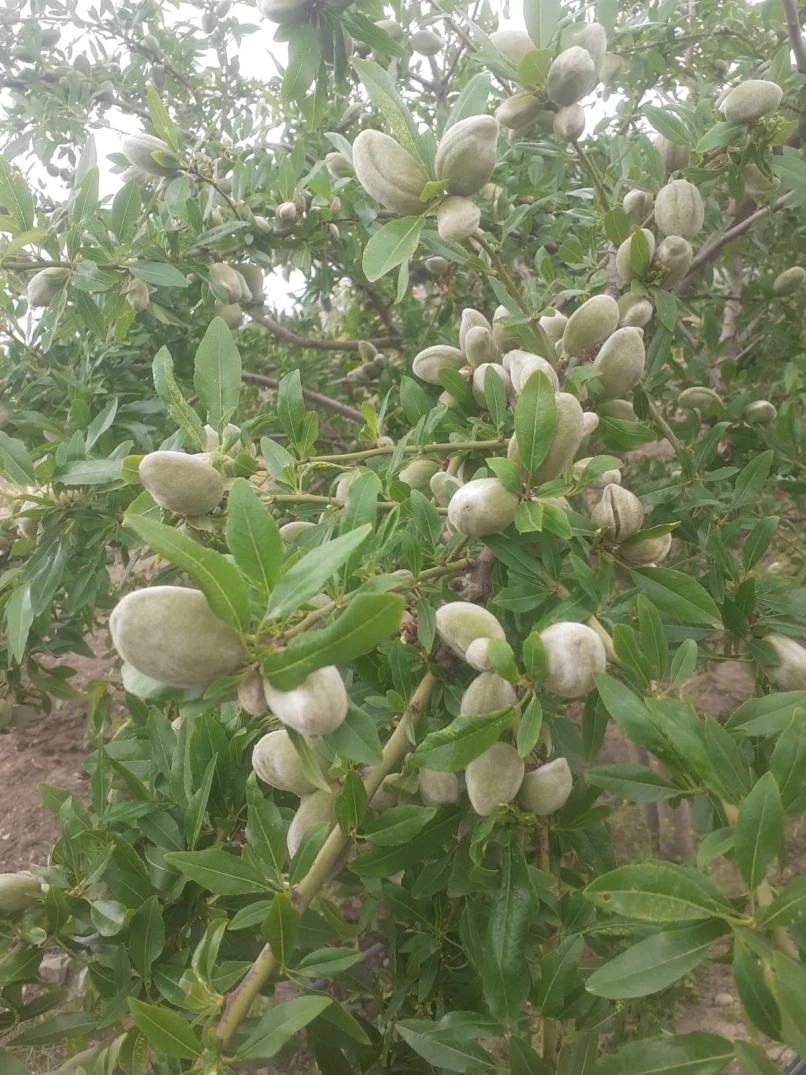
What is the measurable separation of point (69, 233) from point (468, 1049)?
1.57 m

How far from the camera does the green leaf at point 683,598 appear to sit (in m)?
0.93

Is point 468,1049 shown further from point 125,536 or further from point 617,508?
point 125,536

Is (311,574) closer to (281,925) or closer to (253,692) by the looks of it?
(253,692)

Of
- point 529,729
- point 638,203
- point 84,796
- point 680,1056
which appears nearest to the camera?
point 680,1056

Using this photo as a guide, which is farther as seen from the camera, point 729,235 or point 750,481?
point 729,235

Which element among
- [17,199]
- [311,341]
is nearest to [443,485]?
[17,199]

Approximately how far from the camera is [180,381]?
2.11 meters

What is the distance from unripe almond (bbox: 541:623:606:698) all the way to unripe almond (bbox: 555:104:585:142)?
90cm

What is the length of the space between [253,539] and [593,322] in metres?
0.80

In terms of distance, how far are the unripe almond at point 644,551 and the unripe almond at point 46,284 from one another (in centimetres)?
123

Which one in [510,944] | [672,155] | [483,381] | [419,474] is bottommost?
[510,944]

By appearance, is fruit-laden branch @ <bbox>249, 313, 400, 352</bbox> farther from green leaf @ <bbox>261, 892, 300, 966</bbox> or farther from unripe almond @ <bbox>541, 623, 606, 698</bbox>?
green leaf @ <bbox>261, 892, 300, 966</bbox>

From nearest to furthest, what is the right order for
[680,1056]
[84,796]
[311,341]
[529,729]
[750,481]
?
[680,1056] → [529,729] → [750,481] → [311,341] → [84,796]

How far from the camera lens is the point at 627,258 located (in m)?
1.32
